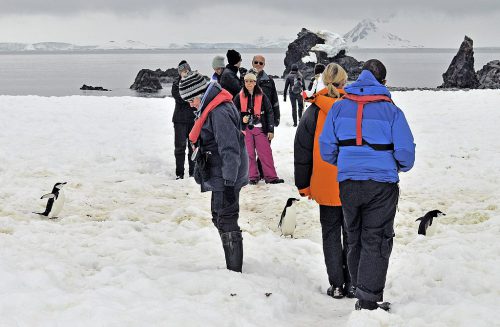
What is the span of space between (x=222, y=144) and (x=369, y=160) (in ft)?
4.83

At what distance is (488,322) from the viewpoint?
14.3ft

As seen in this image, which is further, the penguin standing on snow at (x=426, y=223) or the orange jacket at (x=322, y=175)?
the penguin standing on snow at (x=426, y=223)

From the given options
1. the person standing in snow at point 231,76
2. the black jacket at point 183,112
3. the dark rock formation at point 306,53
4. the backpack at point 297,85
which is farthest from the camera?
the dark rock formation at point 306,53

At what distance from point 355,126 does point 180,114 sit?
6.23 meters

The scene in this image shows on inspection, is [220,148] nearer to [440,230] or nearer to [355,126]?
[355,126]

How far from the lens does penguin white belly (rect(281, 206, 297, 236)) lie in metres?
7.37

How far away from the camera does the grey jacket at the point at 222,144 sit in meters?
5.15

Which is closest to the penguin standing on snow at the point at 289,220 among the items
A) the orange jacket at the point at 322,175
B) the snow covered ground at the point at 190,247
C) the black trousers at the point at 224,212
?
the snow covered ground at the point at 190,247

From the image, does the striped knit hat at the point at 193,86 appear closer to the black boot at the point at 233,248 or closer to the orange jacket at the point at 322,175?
the orange jacket at the point at 322,175

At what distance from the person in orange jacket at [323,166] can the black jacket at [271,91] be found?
4.84 m

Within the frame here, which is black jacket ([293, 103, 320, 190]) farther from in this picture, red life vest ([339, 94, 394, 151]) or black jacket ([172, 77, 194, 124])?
black jacket ([172, 77, 194, 124])

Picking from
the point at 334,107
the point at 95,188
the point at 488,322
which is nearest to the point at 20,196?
the point at 95,188

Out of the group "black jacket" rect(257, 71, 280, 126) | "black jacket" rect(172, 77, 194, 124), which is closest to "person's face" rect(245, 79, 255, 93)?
"black jacket" rect(257, 71, 280, 126)

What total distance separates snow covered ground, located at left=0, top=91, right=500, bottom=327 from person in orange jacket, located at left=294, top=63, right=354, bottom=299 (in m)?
0.72
